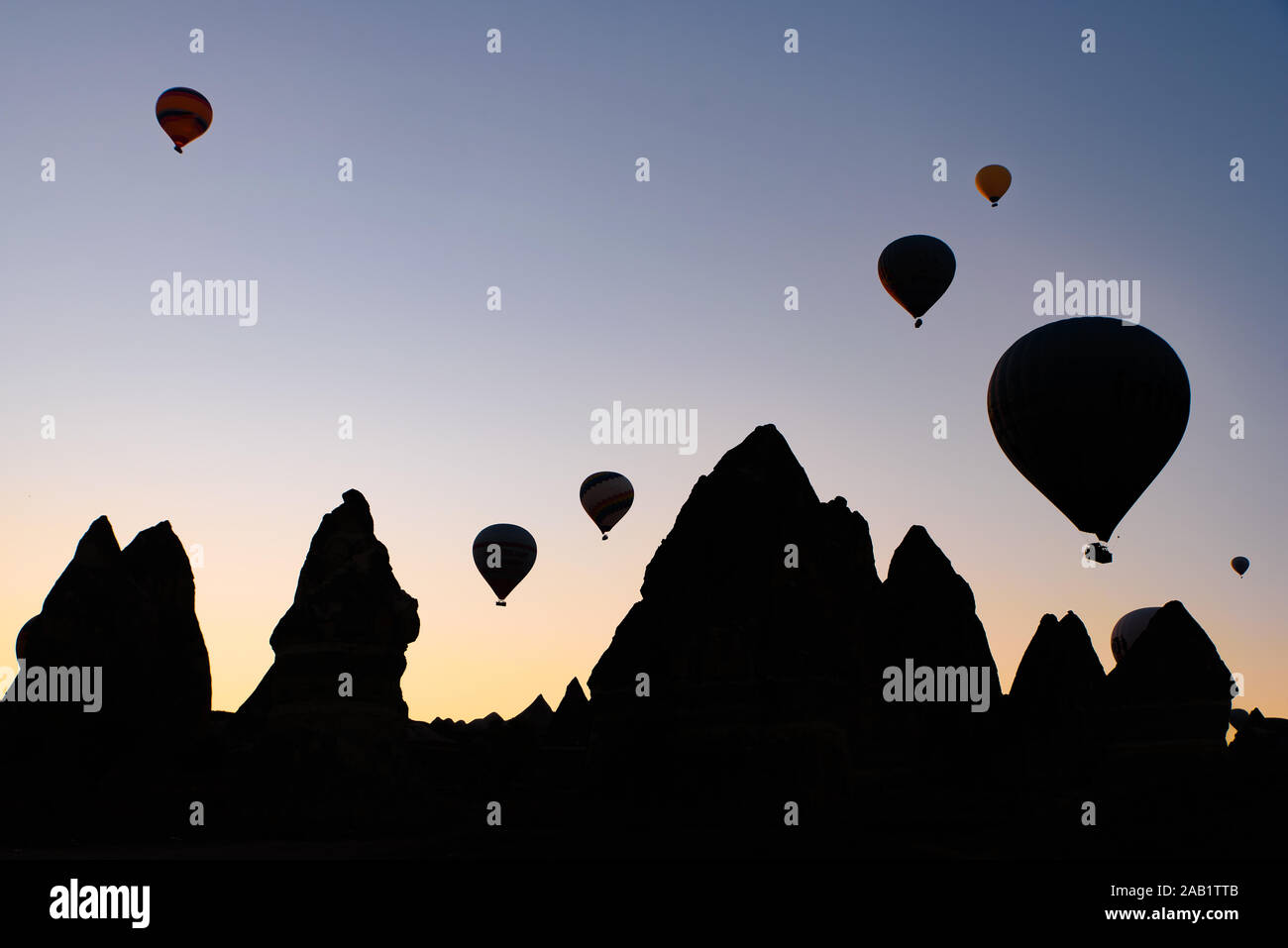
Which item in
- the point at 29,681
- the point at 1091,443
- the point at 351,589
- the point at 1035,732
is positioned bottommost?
the point at 1035,732

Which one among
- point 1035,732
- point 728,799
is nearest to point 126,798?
point 728,799

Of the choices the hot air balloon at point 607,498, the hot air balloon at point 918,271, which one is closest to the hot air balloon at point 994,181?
the hot air balloon at point 918,271

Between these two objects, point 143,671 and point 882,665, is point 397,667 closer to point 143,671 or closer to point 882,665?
point 143,671

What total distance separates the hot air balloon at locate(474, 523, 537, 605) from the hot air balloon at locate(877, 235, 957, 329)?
19.1m

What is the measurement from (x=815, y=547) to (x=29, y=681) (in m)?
28.0

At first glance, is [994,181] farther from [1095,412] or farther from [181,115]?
[181,115]

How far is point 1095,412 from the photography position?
3077 centimetres

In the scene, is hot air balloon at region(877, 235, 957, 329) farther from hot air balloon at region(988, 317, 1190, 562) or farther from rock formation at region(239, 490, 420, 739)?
rock formation at region(239, 490, 420, 739)

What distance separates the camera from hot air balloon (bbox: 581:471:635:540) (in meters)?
52.1

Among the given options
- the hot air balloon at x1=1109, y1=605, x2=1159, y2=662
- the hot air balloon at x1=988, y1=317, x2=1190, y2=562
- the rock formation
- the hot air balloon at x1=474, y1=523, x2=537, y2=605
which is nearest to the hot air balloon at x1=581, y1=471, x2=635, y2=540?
the hot air balloon at x1=474, y1=523, x2=537, y2=605

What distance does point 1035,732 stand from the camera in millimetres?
50594

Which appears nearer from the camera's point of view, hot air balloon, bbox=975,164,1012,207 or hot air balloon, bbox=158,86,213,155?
hot air balloon, bbox=158,86,213,155

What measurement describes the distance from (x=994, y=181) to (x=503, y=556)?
82.3 ft
